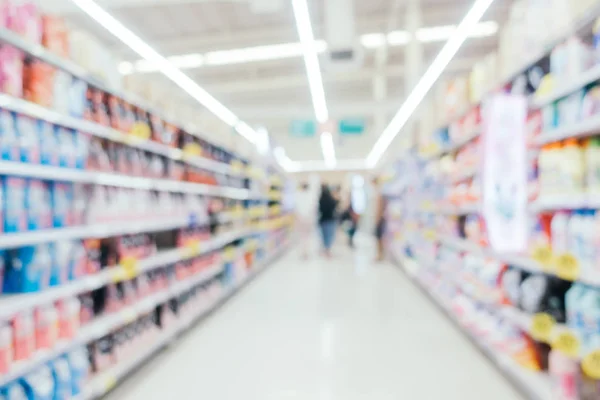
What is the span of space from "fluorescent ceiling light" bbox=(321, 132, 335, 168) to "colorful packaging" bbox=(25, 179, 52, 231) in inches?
481

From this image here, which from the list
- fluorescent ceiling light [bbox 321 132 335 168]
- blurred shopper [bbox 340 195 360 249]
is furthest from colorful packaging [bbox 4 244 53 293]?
fluorescent ceiling light [bbox 321 132 335 168]

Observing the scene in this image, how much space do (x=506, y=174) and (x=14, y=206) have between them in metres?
2.29

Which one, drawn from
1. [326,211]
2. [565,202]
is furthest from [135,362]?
[326,211]

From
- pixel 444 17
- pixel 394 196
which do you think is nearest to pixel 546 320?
pixel 394 196

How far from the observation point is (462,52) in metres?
10.9

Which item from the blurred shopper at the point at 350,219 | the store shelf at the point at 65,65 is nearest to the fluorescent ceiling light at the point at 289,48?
the blurred shopper at the point at 350,219

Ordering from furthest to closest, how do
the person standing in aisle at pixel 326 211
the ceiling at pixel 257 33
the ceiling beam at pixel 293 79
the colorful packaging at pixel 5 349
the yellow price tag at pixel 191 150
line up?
the ceiling beam at pixel 293 79, the person standing in aisle at pixel 326 211, the ceiling at pixel 257 33, the yellow price tag at pixel 191 150, the colorful packaging at pixel 5 349

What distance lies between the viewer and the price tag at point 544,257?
2119 mm

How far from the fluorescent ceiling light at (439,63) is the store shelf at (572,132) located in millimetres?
2576

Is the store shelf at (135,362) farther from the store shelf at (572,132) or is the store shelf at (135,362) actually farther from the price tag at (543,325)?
the store shelf at (572,132)

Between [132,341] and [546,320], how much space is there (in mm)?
2334

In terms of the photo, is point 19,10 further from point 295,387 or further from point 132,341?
point 295,387

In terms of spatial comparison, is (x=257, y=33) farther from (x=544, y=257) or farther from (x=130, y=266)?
(x=544, y=257)

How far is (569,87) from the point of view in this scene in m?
2.00
